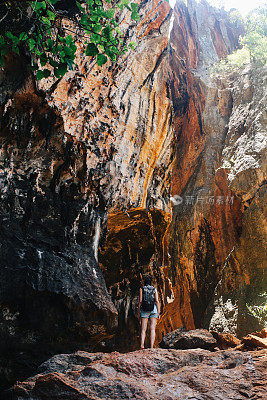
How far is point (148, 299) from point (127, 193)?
297 centimetres

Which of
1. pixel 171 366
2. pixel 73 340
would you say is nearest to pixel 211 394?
pixel 171 366

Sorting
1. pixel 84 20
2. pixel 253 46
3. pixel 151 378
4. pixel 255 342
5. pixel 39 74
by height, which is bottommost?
pixel 255 342

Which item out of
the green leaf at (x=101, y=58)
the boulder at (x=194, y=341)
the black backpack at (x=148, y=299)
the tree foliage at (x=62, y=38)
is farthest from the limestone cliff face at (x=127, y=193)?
the green leaf at (x=101, y=58)

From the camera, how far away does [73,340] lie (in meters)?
4.69

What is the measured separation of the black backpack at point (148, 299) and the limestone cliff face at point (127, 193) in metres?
0.78

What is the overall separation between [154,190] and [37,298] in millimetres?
5146

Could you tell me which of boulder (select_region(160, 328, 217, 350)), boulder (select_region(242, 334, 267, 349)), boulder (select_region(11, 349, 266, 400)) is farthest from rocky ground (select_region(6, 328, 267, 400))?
boulder (select_region(160, 328, 217, 350))

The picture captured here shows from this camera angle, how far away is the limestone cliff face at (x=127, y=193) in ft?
15.3

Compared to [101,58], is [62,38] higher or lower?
higher

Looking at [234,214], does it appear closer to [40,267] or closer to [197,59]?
[40,267]

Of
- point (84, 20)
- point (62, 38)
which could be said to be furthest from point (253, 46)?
point (62, 38)

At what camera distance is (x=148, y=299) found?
558 centimetres

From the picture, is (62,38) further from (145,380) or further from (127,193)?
(127,193)

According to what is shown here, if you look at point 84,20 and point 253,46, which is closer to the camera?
point 84,20
